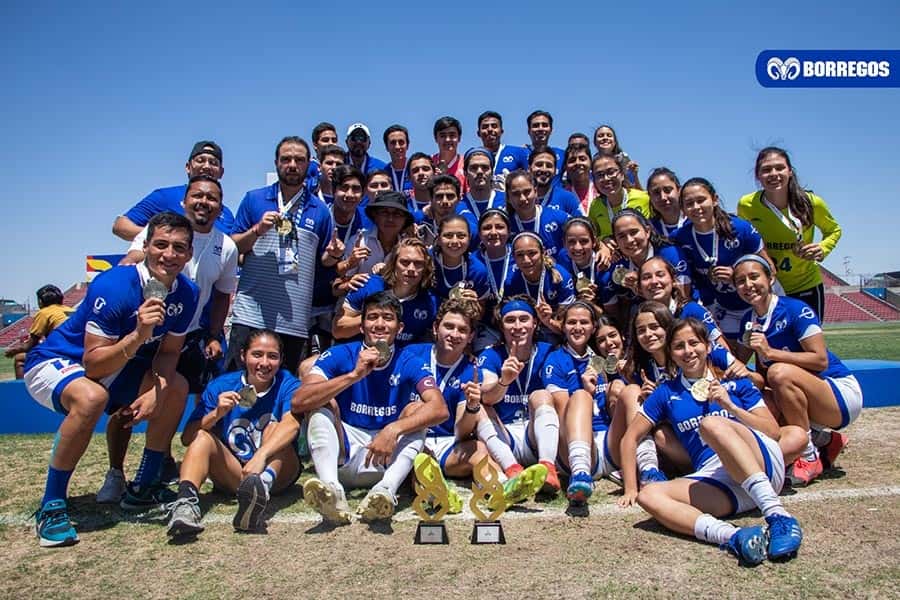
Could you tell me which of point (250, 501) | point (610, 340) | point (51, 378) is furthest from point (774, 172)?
point (51, 378)

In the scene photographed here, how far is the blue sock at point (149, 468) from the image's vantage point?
471cm

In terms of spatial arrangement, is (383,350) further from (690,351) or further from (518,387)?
(690,351)

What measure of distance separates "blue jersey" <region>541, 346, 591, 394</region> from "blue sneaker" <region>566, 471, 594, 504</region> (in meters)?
0.94

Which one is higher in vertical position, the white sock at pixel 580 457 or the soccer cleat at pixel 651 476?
the white sock at pixel 580 457

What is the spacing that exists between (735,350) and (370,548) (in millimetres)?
3724

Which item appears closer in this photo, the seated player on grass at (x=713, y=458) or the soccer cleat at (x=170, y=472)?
the seated player on grass at (x=713, y=458)

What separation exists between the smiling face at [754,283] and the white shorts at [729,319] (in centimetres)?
63

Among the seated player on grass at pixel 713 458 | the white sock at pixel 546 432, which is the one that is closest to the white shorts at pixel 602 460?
the white sock at pixel 546 432

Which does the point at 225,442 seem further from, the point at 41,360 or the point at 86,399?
the point at 41,360

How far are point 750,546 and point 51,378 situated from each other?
168 inches

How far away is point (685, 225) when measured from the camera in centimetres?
601

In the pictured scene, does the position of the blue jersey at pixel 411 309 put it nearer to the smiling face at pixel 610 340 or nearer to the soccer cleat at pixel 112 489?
the smiling face at pixel 610 340

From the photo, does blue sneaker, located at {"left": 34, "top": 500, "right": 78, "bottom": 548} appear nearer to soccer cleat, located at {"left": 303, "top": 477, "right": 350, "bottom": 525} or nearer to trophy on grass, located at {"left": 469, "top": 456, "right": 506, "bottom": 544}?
soccer cleat, located at {"left": 303, "top": 477, "right": 350, "bottom": 525}

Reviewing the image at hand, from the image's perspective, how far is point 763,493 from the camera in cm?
364
